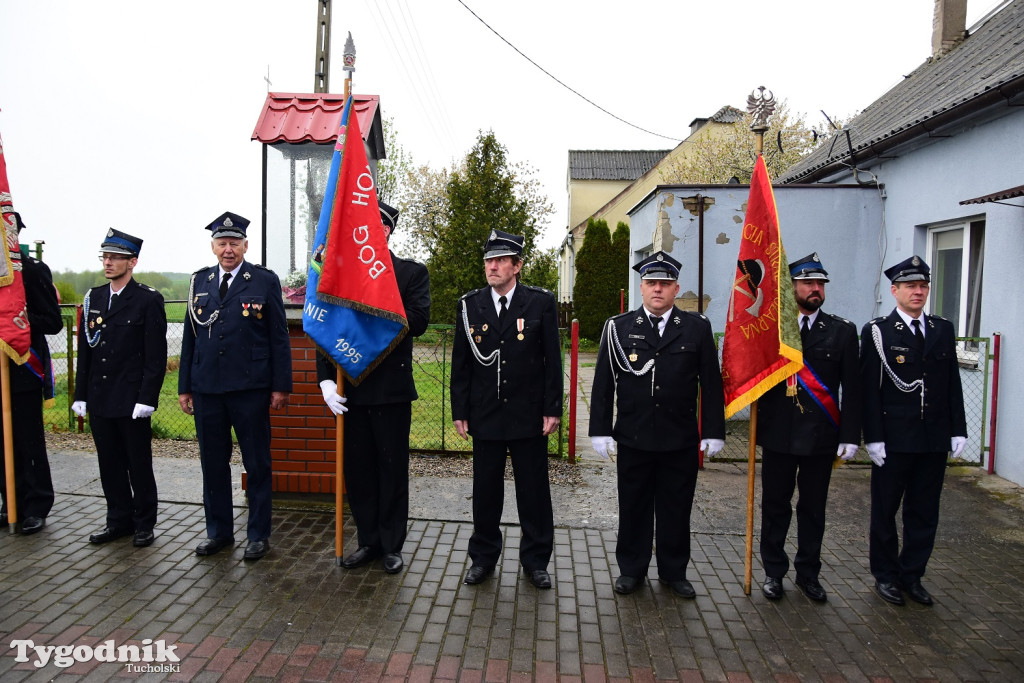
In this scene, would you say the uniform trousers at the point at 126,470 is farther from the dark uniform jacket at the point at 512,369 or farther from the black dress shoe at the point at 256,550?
the dark uniform jacket at the point at 512,369

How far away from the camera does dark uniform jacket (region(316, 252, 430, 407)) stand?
414 centimetres

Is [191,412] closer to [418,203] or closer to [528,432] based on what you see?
[528,432]

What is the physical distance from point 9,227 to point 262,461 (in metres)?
2.38

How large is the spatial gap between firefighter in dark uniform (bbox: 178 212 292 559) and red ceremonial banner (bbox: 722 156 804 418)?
9.17 ft

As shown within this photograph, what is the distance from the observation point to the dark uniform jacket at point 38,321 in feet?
15.5

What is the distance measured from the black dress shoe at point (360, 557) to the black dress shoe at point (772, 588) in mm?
2345

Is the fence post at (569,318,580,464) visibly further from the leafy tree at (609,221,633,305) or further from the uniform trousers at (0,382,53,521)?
the leafy tree at (609,221,633,305)

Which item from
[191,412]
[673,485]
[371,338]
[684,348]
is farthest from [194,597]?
[684,348]

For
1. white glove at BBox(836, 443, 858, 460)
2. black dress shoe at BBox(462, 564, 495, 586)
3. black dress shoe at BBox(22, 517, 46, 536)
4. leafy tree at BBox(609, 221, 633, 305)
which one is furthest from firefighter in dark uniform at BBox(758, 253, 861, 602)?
leafy tree at BBox(609, 221, 633, 305)

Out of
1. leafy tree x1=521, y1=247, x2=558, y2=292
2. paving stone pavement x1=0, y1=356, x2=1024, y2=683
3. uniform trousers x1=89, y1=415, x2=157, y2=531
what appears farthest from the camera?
leafy tree x1=521, y1=247, x2=558, y2=292

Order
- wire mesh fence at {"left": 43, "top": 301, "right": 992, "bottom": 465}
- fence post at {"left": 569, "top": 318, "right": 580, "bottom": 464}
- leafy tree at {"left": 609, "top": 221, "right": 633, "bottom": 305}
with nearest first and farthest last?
1. fence post at {"left": 569, "top": 318, "right": 580, "bottom": 464}
2. wire mesh fence at {"left": 43, "top": 301, "right": 992, "bottom": 465}
3. leafy tree at {"left": 609, "top": 221, "right": 633, "bottom": 305}

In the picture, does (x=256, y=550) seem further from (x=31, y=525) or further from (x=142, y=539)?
(x=31, y=525)

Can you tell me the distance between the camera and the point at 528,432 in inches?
155

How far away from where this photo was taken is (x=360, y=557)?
13.6 feet
